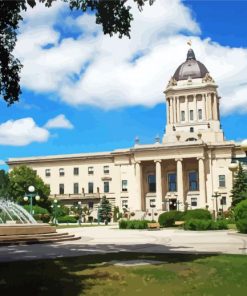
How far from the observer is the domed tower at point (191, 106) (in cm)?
9812

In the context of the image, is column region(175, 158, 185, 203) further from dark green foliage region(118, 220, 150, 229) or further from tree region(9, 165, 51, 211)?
dark green foliage region(118, 220, 150, 229)

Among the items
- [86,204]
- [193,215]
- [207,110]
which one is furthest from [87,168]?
[193,215]

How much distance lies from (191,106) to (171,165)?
15.2 m

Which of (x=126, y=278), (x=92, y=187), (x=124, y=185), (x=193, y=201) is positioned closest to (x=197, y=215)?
(x=193, y=201)

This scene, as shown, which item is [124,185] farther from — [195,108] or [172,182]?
[195,108]

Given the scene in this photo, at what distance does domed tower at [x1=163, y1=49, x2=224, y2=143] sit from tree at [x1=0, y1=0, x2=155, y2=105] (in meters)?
83.0

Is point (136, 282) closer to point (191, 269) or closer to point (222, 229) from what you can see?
point (191, 269)

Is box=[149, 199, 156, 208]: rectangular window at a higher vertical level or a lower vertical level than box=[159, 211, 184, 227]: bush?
higher

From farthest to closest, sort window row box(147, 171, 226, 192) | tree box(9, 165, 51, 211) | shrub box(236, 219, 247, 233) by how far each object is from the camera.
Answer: window row box(147, 171, 226, 192)
tree box(9, 165, 51, 211)
shrub box(236, 219, 247, 233)

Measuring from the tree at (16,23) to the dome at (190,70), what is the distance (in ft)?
302

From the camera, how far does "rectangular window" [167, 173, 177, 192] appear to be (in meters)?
92.9

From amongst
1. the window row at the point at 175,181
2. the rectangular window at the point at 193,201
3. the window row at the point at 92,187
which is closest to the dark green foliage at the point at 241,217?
the rectangular window at the point at 193,201

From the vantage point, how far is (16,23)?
13945 millimetres

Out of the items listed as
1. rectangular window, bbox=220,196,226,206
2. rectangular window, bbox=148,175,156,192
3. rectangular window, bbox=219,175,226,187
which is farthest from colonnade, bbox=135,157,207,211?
rectangular window, bbox=220,196,226,206
